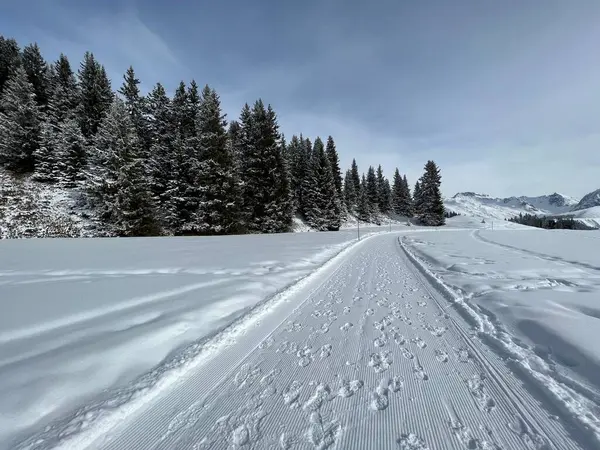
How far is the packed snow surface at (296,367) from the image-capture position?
6.58ft

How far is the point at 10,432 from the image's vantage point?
1938 mm

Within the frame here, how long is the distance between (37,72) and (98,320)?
47.9 m

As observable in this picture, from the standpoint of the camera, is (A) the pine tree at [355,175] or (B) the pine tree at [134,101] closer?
(B) the pine tree at [134,101]

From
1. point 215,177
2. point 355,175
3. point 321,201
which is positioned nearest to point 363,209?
point 355,175

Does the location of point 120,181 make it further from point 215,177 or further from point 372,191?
point 372,191

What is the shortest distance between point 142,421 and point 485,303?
582 centimetres

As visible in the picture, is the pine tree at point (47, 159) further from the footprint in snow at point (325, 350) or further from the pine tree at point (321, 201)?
the footprint in snow at point (325, 350)

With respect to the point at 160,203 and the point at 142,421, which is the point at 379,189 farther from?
the point at 142,421

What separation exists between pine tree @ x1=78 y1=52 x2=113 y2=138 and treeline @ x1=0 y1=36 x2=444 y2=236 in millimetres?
99

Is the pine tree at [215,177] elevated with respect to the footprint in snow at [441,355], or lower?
elevated

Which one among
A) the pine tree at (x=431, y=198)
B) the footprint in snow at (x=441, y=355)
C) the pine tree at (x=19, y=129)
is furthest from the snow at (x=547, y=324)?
the pine tree at (x=431, y=198)

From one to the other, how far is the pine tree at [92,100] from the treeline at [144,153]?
0.10 metres

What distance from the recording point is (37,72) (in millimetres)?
33188

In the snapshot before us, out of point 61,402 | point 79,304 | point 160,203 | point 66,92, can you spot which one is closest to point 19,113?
point 66,92
